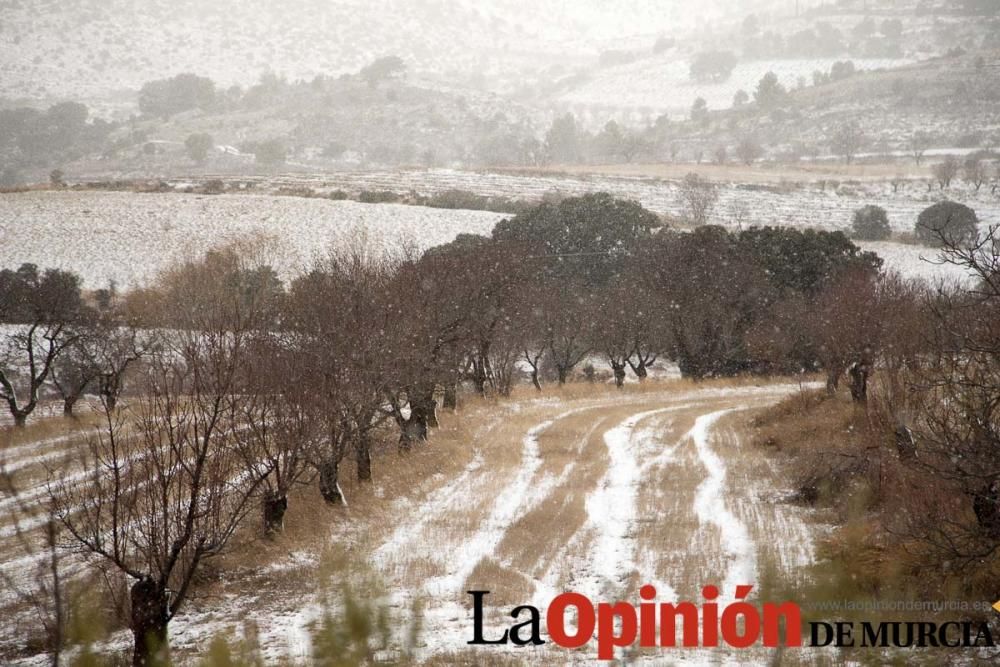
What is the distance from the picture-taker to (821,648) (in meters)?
9.12

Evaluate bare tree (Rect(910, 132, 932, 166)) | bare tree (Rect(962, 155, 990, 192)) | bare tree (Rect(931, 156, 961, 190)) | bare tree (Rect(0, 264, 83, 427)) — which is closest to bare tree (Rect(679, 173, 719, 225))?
bare tree (Rect(931, 156, 961, 190))

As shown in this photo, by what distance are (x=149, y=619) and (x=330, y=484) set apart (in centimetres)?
740

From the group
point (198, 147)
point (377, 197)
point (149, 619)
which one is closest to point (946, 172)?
point (377, 197)

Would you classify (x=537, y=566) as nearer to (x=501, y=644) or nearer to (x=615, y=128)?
(x=501, y=644)

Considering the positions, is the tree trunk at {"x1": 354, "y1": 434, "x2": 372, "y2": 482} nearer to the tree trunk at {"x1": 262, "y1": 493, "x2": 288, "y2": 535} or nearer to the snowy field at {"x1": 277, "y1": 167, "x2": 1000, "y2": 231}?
the tree trunk at {"x1": 262, "y1": 493, "x2": 288, "y2": 535}

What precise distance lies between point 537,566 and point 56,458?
49.7ft

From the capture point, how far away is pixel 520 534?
14.8 meters

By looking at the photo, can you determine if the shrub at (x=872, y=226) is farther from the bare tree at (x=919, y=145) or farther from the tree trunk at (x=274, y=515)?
the tree trunk at (x=274, y=515)

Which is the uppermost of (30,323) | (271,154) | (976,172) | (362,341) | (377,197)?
(271,154)

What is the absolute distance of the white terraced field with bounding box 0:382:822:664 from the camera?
11.4 m

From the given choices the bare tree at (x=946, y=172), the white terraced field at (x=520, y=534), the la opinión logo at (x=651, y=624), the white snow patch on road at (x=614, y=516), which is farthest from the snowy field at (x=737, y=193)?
the la opinión logo at (x=651, y=624)

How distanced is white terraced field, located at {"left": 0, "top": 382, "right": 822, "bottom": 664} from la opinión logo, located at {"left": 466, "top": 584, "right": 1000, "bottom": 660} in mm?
275

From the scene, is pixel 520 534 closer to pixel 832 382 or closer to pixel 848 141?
pixel 832 382

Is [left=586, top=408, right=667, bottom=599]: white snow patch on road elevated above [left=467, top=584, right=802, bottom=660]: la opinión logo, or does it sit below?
below
